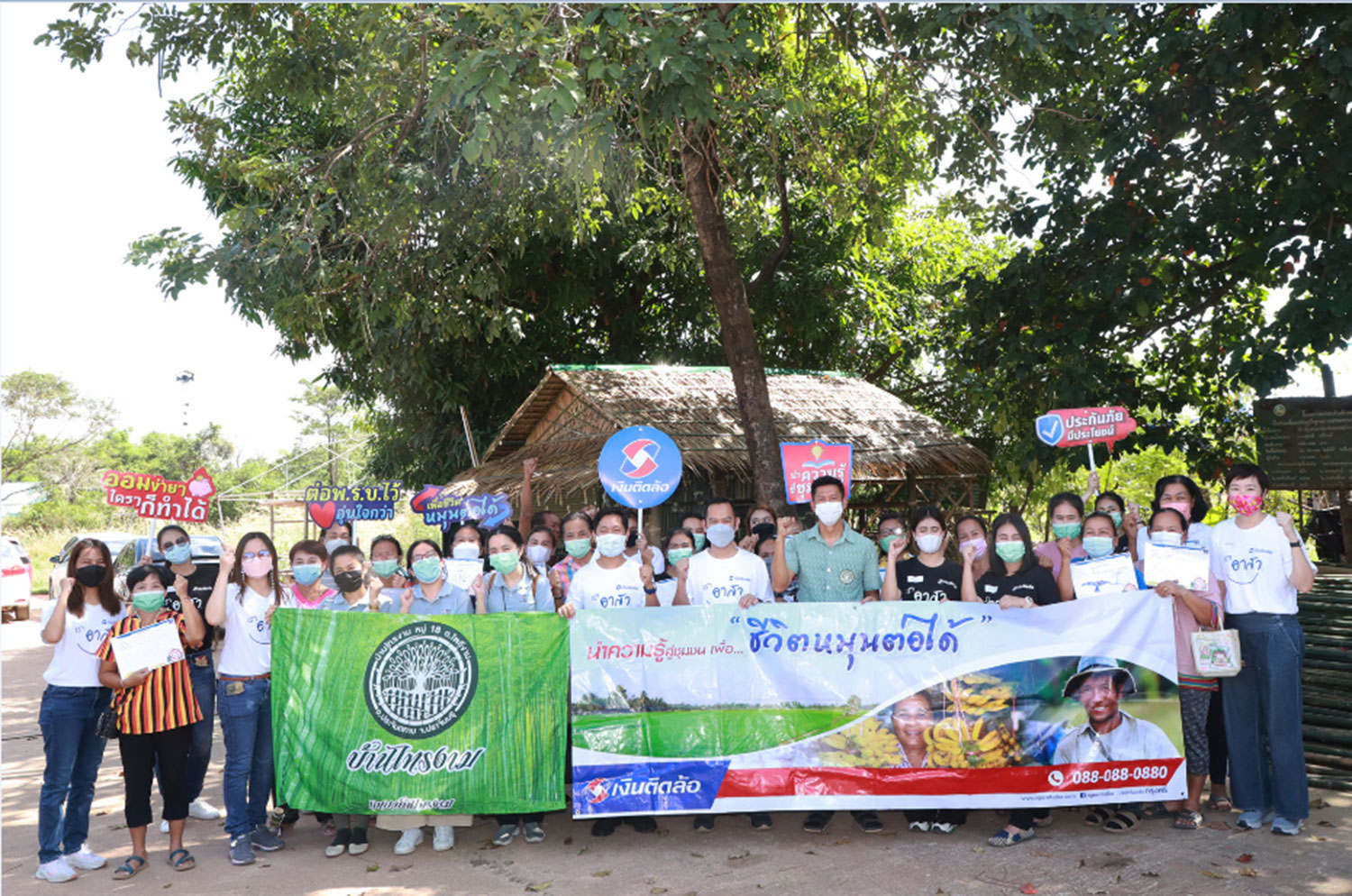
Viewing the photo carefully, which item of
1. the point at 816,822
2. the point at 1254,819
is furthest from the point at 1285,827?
the point at 816,822

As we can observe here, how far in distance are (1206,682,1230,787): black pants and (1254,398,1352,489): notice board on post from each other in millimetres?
4674

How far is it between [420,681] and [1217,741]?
4680 millimetres

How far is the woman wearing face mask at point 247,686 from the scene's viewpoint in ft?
19.1

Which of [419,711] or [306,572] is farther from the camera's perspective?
[306,572]

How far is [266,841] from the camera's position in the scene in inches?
234

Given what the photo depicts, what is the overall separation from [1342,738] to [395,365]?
46.3 feet

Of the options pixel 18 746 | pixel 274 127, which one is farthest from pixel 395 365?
pixel 18 746

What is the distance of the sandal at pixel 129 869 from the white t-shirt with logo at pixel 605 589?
2675 mm

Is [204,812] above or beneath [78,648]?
beneath

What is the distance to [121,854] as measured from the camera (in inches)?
238

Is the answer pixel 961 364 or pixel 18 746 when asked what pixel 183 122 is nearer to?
pixel 18 746

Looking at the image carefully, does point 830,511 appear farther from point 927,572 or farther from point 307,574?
point 307,574

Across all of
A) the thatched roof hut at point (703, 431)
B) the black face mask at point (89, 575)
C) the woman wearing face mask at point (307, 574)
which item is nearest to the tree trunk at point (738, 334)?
the thatched roof hut at point (703, 431)

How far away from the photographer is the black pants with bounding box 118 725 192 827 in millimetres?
5605
